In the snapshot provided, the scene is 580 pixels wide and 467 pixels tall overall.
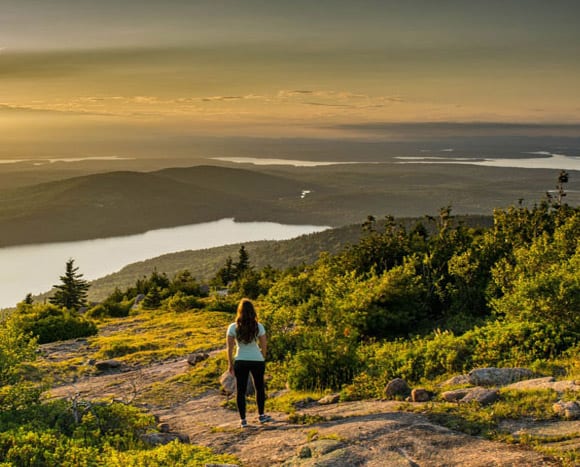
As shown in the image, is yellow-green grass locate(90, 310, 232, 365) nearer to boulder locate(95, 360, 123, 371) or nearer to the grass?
boulder locate(95, 360, 123, 371)

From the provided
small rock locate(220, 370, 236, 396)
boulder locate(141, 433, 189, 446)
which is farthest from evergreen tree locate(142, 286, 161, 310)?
boulder locate(141, 433, 189, 446)

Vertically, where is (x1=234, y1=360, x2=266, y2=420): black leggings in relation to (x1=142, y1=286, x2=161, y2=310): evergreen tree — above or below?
above

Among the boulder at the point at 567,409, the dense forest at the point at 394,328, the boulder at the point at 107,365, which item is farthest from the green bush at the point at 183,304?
the boulder at the point at 567,409

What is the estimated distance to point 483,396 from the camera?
9.84 meters

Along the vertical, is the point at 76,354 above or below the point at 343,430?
below

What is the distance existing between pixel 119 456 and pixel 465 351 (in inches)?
348

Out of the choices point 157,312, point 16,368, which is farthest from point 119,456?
point 157,312

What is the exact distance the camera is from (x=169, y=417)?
12.5 metres

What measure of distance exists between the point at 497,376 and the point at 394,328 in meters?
7.56

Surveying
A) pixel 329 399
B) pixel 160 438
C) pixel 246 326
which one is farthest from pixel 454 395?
pixel 160 438

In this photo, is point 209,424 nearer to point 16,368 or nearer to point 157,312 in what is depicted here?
point 16,368

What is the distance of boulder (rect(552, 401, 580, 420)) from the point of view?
28.3ft

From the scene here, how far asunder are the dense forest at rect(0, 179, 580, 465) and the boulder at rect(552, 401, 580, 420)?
2657mm

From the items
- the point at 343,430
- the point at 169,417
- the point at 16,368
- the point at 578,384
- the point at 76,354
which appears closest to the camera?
the point at 343,430
